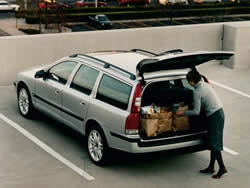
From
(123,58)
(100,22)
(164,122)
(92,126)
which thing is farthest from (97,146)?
(100,22)

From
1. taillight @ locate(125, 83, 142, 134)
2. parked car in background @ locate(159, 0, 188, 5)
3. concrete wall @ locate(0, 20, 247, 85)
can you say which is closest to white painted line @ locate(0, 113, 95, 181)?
taillight @ locate(125, 83, 142, 134)

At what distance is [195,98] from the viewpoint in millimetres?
8359

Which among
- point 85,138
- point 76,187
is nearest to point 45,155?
point 85,138

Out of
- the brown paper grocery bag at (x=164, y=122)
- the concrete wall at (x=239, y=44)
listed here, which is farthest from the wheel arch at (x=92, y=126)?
the concrete wall at (x=239, y=44)

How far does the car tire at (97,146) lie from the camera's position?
8.53m

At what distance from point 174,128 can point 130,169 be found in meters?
0.97

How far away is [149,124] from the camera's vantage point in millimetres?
8219

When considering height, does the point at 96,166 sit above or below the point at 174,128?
below

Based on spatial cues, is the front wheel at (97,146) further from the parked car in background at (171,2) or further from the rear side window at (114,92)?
the parked car in background at (171,2)

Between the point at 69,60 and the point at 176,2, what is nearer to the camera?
the point at 69,60

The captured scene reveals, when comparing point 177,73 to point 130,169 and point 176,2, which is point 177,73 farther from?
point 176,2

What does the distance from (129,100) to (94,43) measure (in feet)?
19.0

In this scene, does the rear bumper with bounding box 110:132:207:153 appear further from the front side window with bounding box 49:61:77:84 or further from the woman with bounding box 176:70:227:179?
the front side window with bounding box 49:61:77:84

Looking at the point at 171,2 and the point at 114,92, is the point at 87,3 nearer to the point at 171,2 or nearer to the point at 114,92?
the point at 171,2
